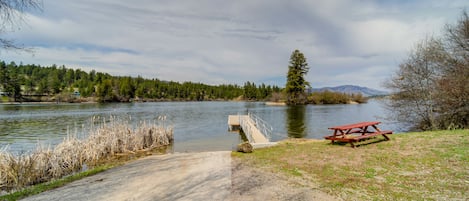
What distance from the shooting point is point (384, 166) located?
239 inches

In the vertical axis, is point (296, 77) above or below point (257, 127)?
above

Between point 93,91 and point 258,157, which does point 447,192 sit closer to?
point 258,157

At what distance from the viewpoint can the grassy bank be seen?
4.50m

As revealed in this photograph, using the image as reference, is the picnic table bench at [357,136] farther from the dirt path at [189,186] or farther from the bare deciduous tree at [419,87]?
the bare deciduous tree at [419,87]

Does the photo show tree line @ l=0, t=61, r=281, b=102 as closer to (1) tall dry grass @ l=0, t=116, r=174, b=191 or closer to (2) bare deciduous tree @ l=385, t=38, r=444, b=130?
(1) tall dry grass @ l=0, t=116, r=174, b=191

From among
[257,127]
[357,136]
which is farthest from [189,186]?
[257,127]

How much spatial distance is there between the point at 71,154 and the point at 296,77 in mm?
52077

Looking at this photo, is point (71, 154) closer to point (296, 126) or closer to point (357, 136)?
point (357, 136)

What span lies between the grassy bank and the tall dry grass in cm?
636

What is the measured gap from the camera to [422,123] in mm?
14102

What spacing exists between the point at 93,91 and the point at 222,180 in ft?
305

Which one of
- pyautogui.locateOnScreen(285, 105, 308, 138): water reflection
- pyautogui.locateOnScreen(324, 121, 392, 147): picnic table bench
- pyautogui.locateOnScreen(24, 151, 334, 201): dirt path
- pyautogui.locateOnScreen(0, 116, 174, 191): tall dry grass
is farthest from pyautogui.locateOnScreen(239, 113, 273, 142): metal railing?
pyautogui.locateOnScreen(24, 151, 334, 201): dirt path

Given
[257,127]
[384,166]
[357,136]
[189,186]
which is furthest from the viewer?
[257,127]

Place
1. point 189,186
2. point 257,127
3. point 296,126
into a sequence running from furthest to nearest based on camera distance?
point 296,126 < point 257,127 < point 189,186
